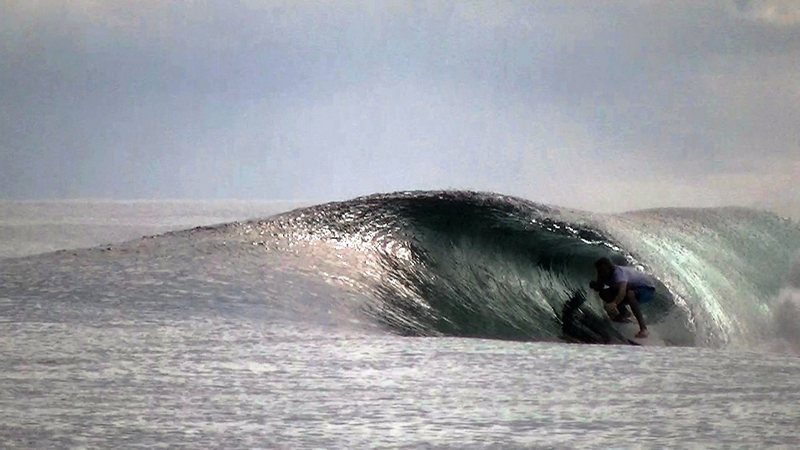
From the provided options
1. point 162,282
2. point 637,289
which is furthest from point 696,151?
point 162,282

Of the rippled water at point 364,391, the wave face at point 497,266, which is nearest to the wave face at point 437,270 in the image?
the wave face at point 497,266

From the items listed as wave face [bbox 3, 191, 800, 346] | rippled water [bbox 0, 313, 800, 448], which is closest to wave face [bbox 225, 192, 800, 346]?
wave face [bbox 3, 191, 800, 346]

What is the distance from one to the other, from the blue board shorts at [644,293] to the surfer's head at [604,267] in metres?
0.09

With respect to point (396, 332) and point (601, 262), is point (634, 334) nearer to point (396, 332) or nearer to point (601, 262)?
point (601, 262)

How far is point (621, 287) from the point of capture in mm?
2549

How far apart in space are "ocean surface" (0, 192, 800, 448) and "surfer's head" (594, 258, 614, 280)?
0.08ft

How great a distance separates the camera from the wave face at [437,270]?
1.96 metres

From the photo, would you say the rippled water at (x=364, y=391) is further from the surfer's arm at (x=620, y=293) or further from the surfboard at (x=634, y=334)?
the surfer's arm at (x=620, y=293)

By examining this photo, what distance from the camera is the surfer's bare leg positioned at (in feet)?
7.70

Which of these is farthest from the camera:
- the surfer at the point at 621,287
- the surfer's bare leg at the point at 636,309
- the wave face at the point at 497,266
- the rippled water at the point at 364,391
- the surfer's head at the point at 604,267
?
the surfer's head at the point at 604,267

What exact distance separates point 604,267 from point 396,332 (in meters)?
0.86

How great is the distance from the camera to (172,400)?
40.3 inches

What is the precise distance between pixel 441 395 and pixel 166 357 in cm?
39

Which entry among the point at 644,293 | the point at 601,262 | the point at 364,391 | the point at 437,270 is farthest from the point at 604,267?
the point at 364,391
